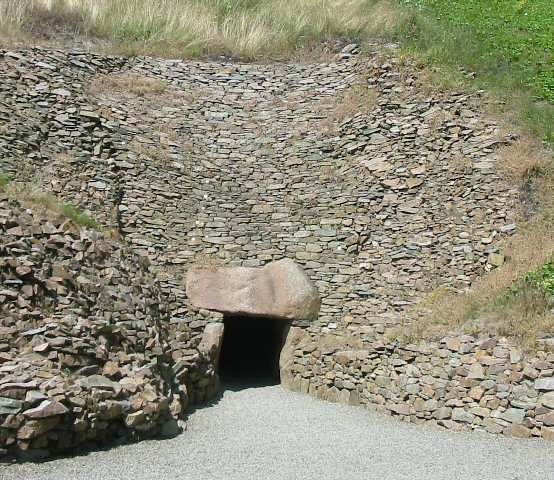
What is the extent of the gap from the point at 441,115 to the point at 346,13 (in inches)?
247

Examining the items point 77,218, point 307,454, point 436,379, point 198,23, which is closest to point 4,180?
point 77,218

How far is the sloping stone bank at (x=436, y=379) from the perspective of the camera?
732cm

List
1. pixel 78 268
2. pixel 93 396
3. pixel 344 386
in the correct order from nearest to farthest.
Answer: pixel 93 396, pixel 78 268, pixel 344 386

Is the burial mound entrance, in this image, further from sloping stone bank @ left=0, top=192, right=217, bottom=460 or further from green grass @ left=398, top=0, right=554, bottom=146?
green grass @ left=398, top=0, right=554, bottom=146

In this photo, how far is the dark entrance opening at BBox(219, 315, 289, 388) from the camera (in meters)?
12.2

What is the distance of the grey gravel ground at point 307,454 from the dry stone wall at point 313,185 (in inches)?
30.3

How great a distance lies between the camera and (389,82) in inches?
532

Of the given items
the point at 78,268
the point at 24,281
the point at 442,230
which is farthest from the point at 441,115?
the point at 24,281

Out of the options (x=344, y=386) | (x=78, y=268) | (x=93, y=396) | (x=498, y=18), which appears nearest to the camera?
(x=93, y=396)

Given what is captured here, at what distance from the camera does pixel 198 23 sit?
1709cm

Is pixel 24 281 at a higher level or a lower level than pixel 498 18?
lower

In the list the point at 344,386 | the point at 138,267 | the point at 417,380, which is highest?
the point at 138,267

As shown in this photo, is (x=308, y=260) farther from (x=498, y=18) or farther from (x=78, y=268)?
(x=498, y=18)

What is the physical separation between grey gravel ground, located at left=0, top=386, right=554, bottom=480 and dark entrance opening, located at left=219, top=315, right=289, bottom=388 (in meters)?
3.62
